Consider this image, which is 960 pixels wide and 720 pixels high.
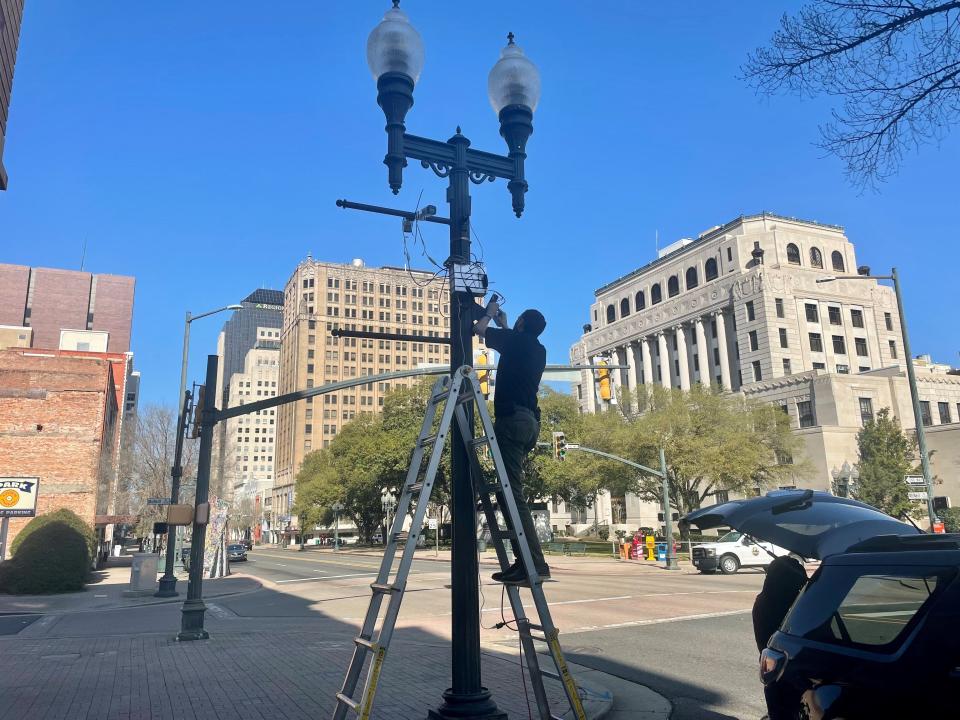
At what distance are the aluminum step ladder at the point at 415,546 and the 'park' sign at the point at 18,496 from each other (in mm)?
22330

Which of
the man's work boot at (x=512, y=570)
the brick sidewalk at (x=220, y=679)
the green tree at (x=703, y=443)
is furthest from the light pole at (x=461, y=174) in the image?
the green tree at (x=703, y=443)

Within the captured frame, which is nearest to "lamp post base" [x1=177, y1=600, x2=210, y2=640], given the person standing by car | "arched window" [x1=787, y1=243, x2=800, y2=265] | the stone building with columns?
the person standing by car

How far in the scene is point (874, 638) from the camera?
125 inches

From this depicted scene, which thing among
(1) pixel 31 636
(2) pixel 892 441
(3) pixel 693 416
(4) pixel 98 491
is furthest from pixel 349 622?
(2) pixel 892 441

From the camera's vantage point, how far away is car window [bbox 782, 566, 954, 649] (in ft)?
9.97

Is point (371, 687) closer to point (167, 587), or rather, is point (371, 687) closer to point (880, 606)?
point (880, 606)

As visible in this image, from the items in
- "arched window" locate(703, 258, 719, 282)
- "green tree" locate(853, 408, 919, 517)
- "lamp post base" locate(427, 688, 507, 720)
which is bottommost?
"lamp post base" locate(427, 688, 507, 720)

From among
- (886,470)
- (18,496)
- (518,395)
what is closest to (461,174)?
(518,395)

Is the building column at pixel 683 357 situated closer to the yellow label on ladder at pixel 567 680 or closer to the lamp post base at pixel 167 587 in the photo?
the lamp post base at pixel 167 587

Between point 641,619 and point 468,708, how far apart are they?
373 inches

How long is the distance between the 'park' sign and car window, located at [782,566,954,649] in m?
25.0

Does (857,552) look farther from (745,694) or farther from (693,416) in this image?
Result: (693,416)

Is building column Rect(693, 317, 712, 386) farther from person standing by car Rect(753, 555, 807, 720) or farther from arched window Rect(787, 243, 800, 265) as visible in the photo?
person standing by car Rect(753, 555, 807, 720)

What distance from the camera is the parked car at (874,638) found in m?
2.78
